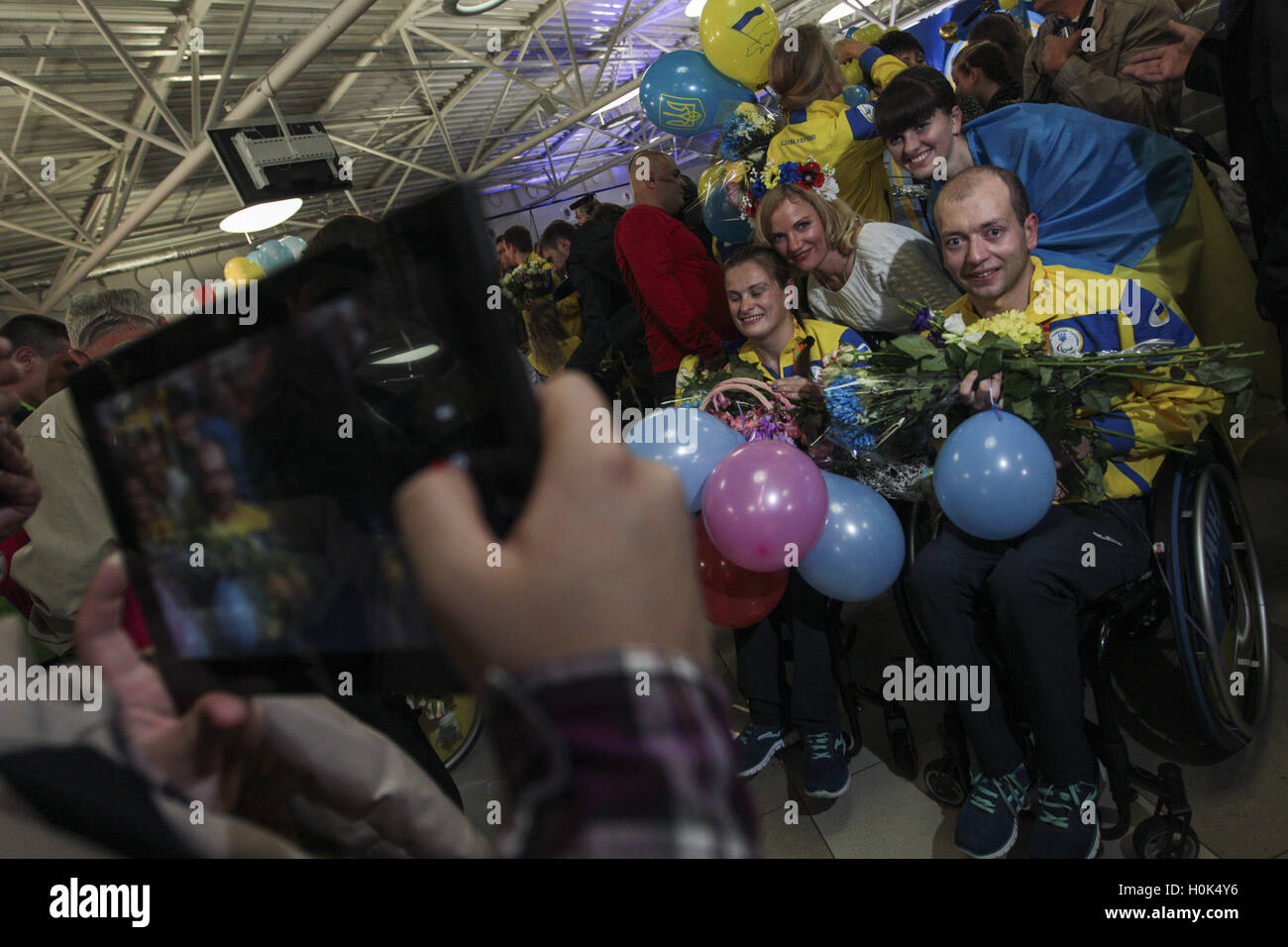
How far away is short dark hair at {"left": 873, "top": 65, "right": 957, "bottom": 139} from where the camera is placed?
2.37 meters

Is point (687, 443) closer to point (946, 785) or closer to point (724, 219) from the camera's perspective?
point (946, 785)

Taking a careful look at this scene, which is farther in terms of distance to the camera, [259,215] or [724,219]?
→ [259,215]

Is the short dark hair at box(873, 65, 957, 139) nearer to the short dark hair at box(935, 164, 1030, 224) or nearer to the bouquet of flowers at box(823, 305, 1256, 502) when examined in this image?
the short dark hair at box(935, 164, 1030, 224)

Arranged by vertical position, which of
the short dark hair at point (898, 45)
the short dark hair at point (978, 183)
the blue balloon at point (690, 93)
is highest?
the short dark hair at point (898, 45)

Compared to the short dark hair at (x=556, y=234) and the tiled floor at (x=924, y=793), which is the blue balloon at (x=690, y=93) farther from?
the tiled floor at (x=924, y=793)

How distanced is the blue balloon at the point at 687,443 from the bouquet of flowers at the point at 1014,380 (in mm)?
301

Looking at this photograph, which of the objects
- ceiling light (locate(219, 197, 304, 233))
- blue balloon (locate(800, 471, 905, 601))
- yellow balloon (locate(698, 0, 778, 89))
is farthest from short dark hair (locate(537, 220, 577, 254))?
blue balloon (locate(800, 471, 905, 601))

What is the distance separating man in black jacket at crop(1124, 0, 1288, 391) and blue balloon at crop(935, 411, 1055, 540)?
2.22ft

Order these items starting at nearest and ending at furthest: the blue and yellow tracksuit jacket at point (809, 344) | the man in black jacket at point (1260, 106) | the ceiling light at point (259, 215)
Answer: the man in black jacket at point (1260, 106)
the blue and yellow tracksuit jacket at point (809, 344)
the ceiling light at point (259, 215)

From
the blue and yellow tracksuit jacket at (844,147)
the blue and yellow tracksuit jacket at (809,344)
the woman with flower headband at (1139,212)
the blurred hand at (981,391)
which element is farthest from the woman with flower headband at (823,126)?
the blurred hand at (981,391)

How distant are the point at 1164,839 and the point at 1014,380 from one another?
1.04 m

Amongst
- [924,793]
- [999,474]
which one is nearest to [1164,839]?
[924,793]

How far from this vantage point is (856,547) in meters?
1.73

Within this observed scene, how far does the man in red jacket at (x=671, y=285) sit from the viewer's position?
2883mm
